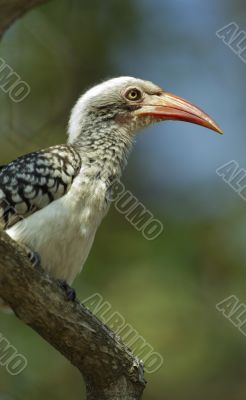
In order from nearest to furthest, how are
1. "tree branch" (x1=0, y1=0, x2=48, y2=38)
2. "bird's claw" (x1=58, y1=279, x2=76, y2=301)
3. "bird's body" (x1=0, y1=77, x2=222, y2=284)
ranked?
"tree branch" (x1=0, y1=0, x2=48, y2=38) → "bird's claw" (x1=58, y1=279, x2=76, y2=301) → "bird's body" (x1=0, y1=77, x2=222, y2=284)

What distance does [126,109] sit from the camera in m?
6.13

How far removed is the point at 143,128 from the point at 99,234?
2305mm

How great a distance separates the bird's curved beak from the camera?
6.19 meters

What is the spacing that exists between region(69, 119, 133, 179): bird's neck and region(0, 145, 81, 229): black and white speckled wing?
0.43ft

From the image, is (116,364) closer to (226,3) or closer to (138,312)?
(138,312)

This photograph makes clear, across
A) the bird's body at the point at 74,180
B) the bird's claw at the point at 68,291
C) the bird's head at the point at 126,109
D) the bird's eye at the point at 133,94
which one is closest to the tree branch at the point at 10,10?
the bird's body at the point at 74,180

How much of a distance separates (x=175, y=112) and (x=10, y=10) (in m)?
2.56

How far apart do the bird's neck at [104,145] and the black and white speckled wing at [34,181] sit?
131 mm

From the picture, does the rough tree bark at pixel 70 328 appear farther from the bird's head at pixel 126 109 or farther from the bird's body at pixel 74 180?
the bird's head at pixel 126 109

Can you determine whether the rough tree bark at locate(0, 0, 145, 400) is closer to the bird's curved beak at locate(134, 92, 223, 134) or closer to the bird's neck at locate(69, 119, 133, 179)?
the bird's neck at locate(69, 119, 133, 179)

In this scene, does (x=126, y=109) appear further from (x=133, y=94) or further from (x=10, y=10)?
(x=10, y=10)

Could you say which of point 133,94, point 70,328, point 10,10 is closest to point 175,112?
point 133,94

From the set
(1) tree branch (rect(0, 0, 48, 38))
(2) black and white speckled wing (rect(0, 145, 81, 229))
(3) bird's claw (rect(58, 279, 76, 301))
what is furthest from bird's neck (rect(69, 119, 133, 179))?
(1) tree branch (rect(0, 0, 48, 38))

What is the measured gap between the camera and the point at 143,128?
619 cm
